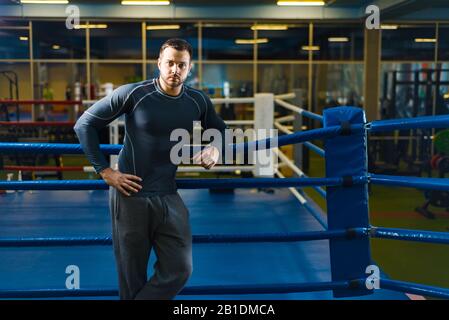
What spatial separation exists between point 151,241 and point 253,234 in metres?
0.54

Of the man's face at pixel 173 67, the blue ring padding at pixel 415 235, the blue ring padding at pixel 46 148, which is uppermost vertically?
the man's face at pixel 173 67

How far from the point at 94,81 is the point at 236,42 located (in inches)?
119

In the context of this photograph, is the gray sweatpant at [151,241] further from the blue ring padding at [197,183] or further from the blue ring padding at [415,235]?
the blue ring padding at [415,235]

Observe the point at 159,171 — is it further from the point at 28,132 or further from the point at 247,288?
the point at 28,132

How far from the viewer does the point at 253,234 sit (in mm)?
2570

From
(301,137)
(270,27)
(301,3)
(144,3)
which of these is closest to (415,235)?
(301,137)

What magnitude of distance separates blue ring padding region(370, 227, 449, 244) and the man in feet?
2.91

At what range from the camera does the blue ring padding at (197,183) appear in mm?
2430

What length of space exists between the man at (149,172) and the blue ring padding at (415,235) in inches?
35.0

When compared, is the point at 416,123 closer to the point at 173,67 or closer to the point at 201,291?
the point at 173,67
